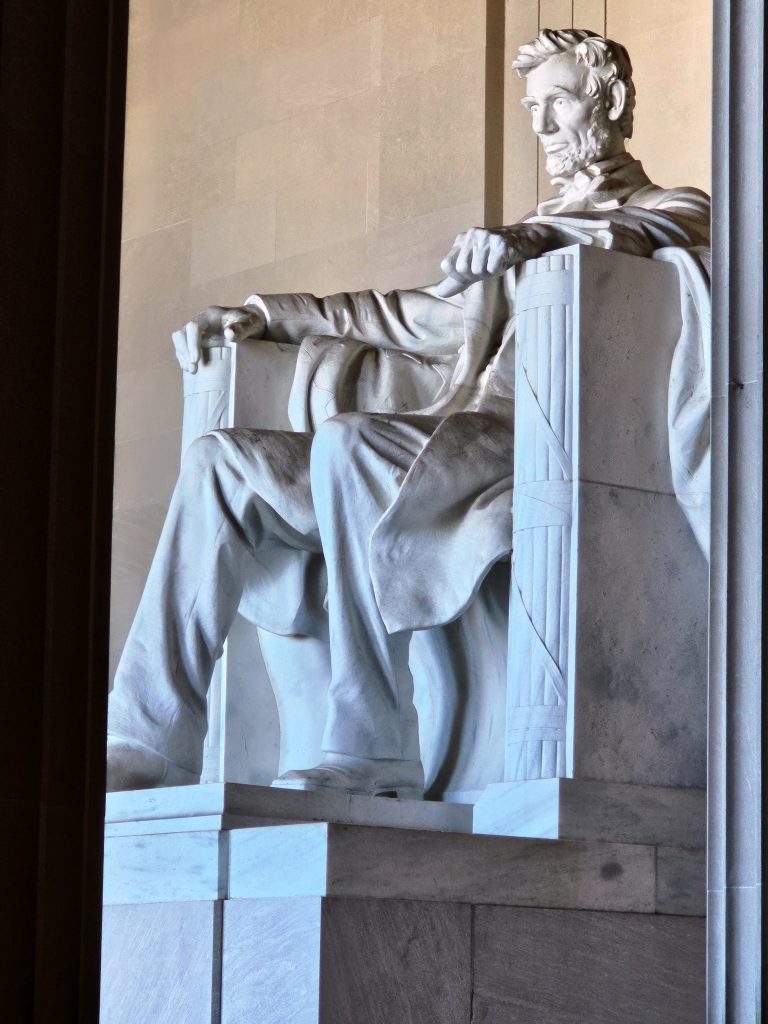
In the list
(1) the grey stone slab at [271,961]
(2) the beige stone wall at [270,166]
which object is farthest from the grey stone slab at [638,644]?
(2) the beige stone wall at [270,166]

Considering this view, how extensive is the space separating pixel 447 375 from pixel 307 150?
8.30 feet

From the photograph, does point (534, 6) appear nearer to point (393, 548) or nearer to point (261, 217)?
point (261, 217)

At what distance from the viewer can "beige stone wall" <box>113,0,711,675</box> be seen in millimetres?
6742

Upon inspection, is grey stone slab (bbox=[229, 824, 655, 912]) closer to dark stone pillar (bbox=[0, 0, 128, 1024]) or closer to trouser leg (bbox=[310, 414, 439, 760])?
trouser leg (bbox=[310, 414, 439, 760])

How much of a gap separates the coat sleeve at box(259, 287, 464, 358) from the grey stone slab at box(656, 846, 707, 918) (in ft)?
5.14

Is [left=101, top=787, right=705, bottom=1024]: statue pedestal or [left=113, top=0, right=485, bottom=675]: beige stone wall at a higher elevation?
[left=113, top=0, right=485, bottom=675]: beige stone wall

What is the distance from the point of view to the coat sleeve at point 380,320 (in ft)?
17.2

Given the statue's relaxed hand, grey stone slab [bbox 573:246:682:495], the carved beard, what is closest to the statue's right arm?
the statue's relaxed hand

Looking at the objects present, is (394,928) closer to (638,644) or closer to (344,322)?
(638,644)

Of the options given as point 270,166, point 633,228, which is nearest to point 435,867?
point 633,228

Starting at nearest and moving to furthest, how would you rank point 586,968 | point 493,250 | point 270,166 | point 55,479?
point 55,479 < point 586,968 < point 493,250 < point 270,166

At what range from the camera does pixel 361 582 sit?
15.0 feet

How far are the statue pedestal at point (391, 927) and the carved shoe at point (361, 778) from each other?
29cm

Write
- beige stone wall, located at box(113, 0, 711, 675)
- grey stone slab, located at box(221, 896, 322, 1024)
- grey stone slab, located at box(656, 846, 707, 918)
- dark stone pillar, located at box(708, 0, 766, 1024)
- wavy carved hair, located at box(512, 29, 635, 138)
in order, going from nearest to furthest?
dark stone pillar, located at box(708, 0, 766, 1024)
grey stone slab, located at box(221, 896, 322, 1024)
grey stone slab, located at box(656, 846, 707, 918)
wavy carved hair, located at box(512, 29, 635, 138)
beige stone wall, located at box(113, 0, 711, 675)
